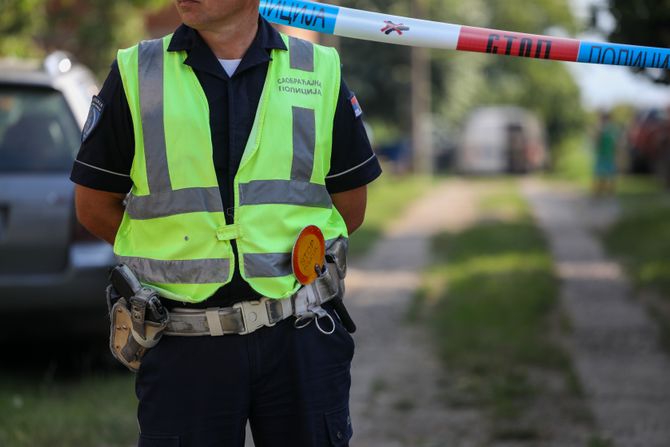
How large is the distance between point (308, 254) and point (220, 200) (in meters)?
0.27

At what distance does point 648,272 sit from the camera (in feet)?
35.2

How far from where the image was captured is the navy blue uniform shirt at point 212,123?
9.80 ft

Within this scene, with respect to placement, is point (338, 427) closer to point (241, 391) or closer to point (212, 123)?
point (241, 391)

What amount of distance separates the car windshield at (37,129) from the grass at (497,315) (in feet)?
8.45

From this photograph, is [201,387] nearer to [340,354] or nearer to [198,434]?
[198,434]

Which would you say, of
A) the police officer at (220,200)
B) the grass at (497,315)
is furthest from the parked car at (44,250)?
the police officer at (220,200)

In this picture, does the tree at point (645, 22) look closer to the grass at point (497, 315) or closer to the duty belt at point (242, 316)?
the grass at point (497, 315)

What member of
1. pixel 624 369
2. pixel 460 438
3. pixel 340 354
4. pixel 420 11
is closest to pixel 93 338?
pixel 460 438

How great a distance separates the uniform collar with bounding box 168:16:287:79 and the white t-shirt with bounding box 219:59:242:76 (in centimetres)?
2

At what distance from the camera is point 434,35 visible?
3.22 metres

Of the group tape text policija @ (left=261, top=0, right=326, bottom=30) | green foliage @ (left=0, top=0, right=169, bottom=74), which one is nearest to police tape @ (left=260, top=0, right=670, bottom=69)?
tape text policija @ (left=261, top=0, right=326, bottom=30)

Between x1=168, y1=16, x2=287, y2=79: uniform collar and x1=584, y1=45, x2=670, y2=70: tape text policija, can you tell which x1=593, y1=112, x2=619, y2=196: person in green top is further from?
x1=168, y1=16, x2=287, y2=79: uniform collar

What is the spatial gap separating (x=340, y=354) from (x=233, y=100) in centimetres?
71

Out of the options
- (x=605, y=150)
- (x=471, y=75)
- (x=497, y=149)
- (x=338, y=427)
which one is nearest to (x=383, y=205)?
(x=605, y=150)
